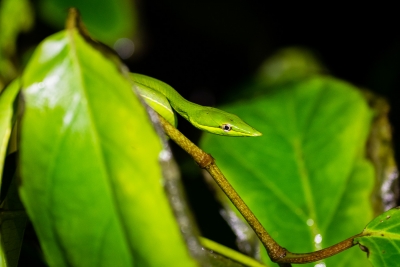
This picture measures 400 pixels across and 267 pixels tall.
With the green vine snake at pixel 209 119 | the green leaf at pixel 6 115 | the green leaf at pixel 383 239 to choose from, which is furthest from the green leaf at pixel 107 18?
the green leaf at pixel 383 239

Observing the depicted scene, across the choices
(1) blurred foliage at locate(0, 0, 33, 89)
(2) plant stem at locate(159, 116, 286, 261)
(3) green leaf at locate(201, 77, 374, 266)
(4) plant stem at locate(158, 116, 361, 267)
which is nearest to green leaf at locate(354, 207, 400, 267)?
(4) plant stem at locate(158, 116, 361, 267)

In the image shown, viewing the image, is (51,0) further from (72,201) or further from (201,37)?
(72,201)

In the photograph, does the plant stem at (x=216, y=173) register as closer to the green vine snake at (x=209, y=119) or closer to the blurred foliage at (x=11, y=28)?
the green vine snake at (x=209, y=119)

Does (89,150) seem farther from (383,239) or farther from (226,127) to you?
(226,127)

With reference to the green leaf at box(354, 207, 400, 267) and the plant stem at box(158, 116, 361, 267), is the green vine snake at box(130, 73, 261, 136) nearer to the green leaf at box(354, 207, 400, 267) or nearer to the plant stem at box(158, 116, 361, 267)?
the plant stem at box(158, 116, 361, 267)

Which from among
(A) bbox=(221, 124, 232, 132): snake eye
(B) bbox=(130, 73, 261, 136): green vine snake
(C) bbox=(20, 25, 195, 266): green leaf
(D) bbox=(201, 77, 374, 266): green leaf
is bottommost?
(D) bbox=(201, 77, 374, 266): green leaf
